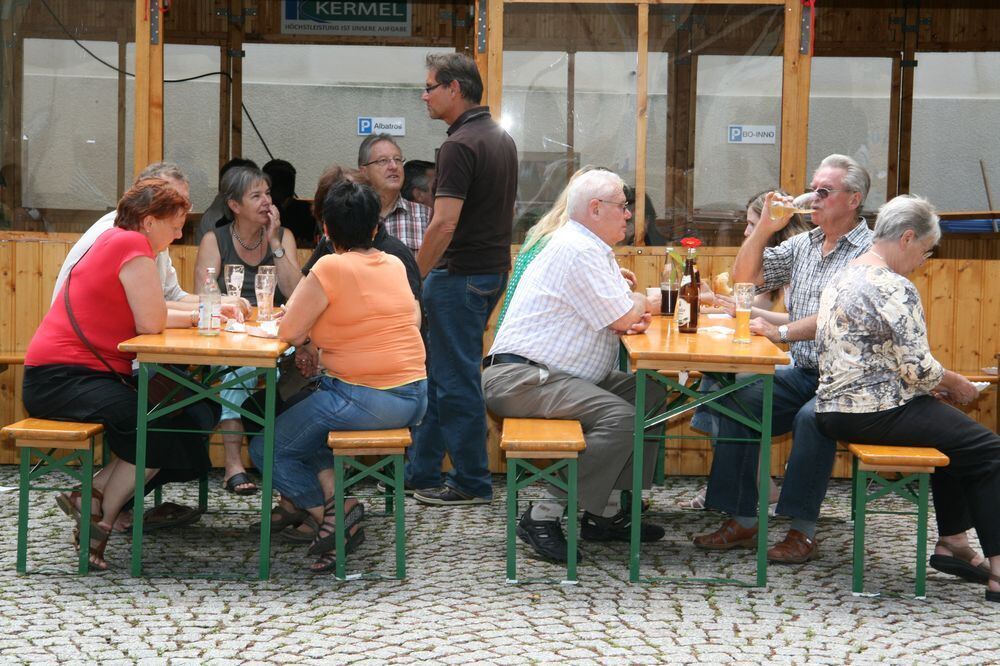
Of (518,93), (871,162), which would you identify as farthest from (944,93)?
(518,93)

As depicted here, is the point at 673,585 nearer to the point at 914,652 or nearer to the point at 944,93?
the point at 914,652

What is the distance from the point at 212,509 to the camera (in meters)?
5.80

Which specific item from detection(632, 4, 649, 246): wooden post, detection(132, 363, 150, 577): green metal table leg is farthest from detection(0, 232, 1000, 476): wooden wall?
detection(132, 363, 150, 577): green metal table leg

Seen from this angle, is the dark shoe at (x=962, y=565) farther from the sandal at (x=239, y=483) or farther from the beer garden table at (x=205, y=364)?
the sandal at (x=239, y=483)

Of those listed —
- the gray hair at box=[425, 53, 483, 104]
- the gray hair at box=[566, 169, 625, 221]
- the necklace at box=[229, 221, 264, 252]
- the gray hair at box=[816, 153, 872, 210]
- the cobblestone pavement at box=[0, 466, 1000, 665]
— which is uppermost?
the gray hair at box=[425, 53, 483, 104]

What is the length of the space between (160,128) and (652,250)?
2.62 metres

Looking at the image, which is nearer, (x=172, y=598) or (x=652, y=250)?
(x=172, y=598)

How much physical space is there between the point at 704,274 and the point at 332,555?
106 inches

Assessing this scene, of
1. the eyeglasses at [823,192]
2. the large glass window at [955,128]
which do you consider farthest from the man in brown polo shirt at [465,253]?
the large glass window at [955,128]

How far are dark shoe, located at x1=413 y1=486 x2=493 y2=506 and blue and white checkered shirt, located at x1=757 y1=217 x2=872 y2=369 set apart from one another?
1.61 m

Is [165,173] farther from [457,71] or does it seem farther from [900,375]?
[900,375]

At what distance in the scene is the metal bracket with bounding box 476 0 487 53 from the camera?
21.4 feet

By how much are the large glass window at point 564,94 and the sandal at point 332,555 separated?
2295 millimetres

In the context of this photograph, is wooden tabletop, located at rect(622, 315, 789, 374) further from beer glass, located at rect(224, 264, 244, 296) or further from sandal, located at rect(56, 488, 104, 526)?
sandal, located at rect(56, 488, 104, 526)
